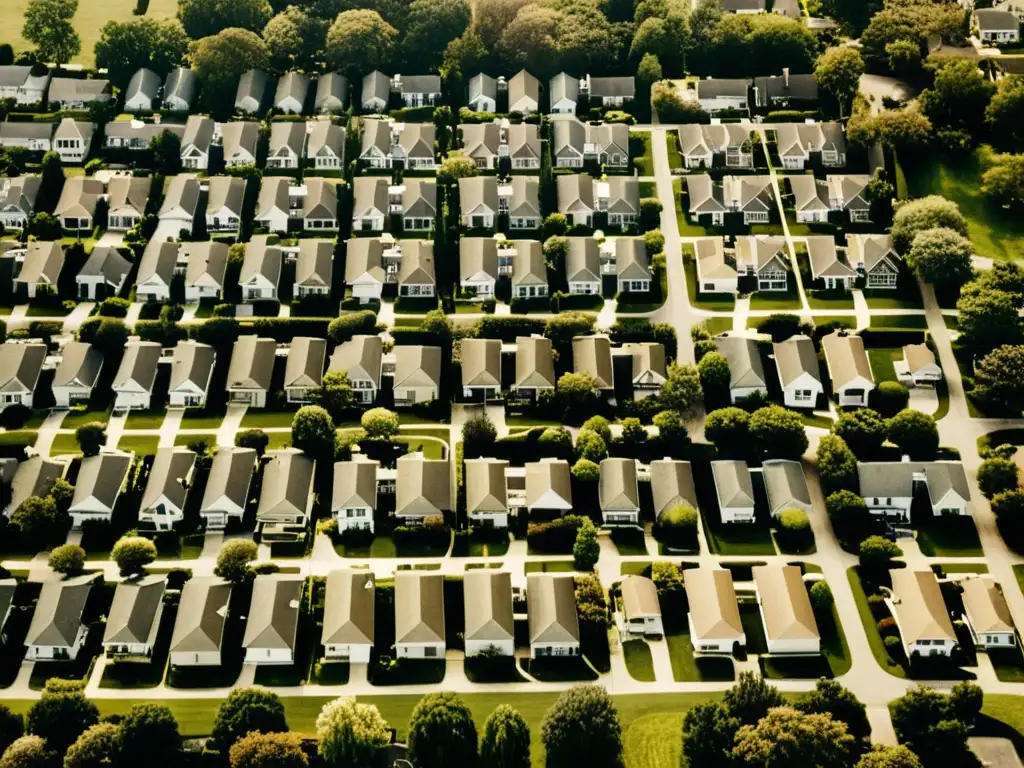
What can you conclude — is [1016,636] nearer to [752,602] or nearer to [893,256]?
[752,602]

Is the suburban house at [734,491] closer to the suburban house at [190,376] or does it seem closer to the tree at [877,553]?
the tree at [877,553]

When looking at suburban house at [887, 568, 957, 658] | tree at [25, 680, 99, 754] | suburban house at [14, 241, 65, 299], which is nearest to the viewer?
tree at [25, 680, 99, 754]

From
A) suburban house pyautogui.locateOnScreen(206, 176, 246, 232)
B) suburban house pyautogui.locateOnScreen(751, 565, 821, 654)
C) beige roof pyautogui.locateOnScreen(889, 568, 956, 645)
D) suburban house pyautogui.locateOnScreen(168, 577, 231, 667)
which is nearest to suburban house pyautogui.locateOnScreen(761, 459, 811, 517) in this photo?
suburban house pyautogui.locateOnScreen(751, 565, 821, 654)

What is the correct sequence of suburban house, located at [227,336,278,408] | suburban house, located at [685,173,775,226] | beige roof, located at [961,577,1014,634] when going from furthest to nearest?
suburban house, located at [685,173,775,226] → suburban house, located at [227,336,278,408] → beige roof, located at [961,577,1014,634]

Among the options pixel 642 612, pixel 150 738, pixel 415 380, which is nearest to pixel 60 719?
pixel 150 738

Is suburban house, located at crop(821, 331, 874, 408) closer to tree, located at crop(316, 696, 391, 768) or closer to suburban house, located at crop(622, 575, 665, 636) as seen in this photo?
suburban house, located at crop(622, 575, 665, 636)

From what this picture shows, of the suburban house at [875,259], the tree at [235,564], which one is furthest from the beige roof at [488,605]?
the suburban house at [875,259]

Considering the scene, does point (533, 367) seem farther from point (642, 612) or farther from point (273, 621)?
point (273, 621)

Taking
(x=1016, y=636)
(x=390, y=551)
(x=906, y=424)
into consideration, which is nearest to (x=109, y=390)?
(x=390, y=551)
